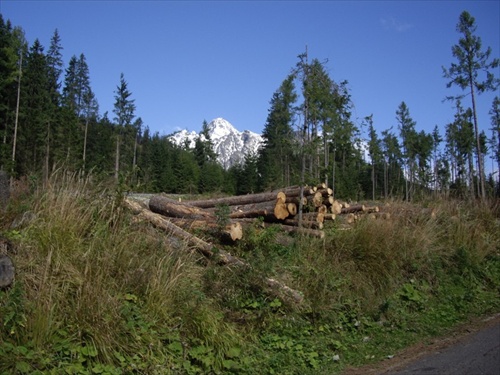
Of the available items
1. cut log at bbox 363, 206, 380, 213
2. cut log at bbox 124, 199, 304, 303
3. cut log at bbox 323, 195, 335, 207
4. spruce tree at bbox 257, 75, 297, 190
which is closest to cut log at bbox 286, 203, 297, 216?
cut log at bbox 323, 195, 335, 207

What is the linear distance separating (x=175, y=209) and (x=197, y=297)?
15.5 feet

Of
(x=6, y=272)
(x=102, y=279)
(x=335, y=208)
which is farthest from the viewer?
(x=335, y=208)

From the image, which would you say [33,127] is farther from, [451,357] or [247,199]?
[451,357]

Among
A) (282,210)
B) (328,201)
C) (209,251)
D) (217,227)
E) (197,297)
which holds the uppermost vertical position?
(328,201)

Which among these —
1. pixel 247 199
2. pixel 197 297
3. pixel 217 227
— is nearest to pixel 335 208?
pixel 247 199

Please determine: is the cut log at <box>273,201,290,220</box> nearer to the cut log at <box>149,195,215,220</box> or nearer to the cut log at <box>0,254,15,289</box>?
the cut log at <box>149,195,215,220</box>

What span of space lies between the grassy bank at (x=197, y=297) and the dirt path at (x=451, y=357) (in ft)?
0.93

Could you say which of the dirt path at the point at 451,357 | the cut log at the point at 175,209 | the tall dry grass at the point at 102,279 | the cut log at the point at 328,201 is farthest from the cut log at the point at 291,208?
the dirt path at the point at 451,357

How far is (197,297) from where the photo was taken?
5074 mm

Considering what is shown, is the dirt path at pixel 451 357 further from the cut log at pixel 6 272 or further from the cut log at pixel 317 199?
the cut log at pixel 317 199

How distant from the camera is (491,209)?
12086 millimetres

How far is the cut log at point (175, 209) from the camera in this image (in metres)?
9.19

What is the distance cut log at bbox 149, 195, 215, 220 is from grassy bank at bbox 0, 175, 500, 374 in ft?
6.00

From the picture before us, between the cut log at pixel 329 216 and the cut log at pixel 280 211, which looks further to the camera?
the cut log at pixel 329 216
